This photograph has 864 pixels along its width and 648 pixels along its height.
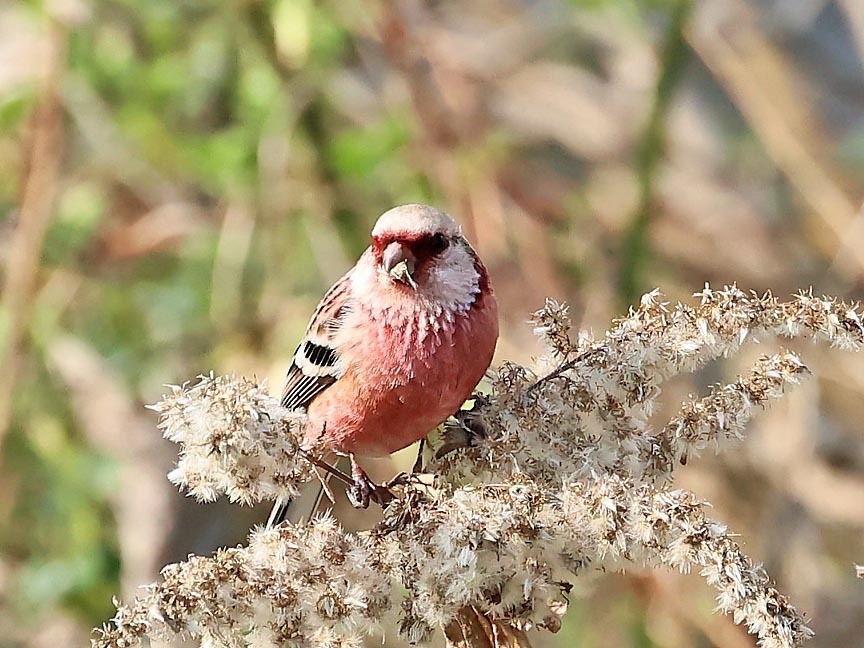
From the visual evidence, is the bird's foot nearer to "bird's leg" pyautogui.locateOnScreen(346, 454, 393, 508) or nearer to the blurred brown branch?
"bird's leg" pyautogui.locateOnScreen(346, 454, 393, 508)

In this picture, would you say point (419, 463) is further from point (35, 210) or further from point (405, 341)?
point (35, 210)

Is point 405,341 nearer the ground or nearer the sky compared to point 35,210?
nearer the ground

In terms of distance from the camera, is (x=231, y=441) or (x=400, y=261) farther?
(x=400, y=261)

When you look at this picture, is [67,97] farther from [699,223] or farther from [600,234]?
[699,223]

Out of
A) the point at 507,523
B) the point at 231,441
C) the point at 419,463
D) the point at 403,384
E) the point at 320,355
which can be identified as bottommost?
the point at 507,523

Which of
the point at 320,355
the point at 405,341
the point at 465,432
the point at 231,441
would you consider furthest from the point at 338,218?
the point at 231,441

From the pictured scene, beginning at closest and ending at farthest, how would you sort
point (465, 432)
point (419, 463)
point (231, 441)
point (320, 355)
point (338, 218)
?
point (231, 441) < point (465, 432) < point (419, 463) < point (320, 355) < point (338, 218)

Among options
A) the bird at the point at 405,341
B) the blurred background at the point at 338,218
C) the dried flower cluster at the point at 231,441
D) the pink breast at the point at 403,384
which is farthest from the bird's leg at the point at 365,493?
the blurred background at the point at 338,218

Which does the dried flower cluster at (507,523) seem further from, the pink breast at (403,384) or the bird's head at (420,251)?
the bird's head at (420,251)
